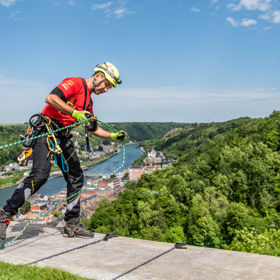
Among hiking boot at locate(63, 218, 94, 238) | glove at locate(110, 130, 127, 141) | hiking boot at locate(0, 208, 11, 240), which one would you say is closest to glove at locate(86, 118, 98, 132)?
glove at locate(110, 130, 127, 141)

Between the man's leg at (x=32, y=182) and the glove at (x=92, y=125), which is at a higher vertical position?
the glove at (x=92, y=125)

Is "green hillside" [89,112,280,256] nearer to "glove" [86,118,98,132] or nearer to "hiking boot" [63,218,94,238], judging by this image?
"hiking boot" [63,218,94,238]

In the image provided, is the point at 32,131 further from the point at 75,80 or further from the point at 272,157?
the point at 272,157

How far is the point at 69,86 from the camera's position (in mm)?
4508

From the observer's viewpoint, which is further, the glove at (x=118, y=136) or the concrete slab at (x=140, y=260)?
the glove at (x=118, y=136)

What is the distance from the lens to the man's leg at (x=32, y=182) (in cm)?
442

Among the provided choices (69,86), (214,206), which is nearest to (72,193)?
(69,86)

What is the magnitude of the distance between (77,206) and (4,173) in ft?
407

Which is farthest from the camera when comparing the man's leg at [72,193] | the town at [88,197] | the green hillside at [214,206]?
the town at [88,197]

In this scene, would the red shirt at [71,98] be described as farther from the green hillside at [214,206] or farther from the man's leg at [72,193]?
the green hillside at [214,206]

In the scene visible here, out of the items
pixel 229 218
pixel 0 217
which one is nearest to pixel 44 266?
pixel 0 217

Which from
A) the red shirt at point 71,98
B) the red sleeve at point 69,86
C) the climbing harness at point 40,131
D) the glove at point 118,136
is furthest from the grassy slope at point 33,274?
the glove at point 118,136

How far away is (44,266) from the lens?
12.0ft

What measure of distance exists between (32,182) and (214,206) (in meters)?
46.5
